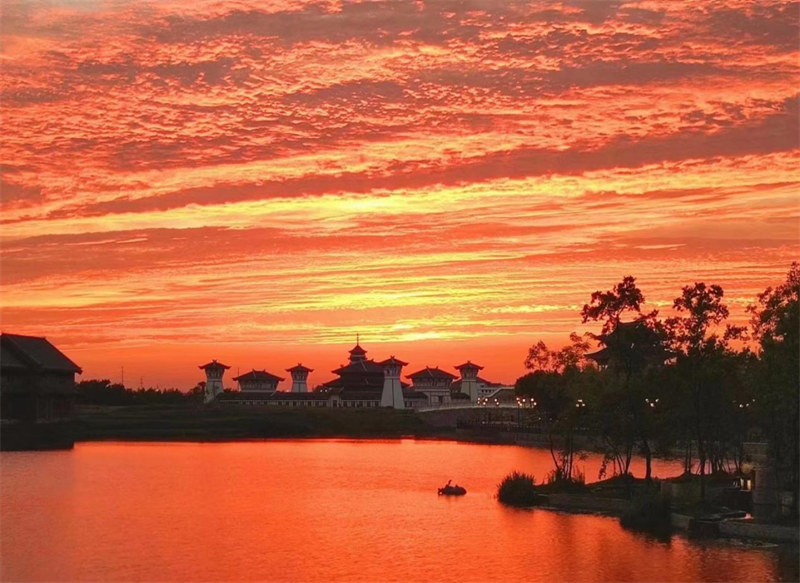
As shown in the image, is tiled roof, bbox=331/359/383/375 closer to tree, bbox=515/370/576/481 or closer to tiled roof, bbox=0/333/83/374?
tiled roof, bbox=0/333/83/374

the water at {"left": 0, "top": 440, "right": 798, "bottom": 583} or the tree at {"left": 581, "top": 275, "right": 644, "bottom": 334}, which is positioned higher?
the tree at {"left": 581, "top": 275, "right": 644, "bottom": 334}

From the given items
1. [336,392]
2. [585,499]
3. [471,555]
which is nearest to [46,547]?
[471,555]

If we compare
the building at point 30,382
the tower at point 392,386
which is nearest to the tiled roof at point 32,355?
the building at point 30,382

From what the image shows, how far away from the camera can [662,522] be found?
2004 inches

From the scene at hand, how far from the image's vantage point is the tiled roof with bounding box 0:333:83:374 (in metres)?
126

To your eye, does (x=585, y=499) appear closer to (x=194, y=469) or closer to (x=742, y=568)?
(x=742, y=568)

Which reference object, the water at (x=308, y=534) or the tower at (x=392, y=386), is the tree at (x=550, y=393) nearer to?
the water at (x=308, y=534)

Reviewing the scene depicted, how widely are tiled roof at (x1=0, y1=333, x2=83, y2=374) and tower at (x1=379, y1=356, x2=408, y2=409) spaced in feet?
198

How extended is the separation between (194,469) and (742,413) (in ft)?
142

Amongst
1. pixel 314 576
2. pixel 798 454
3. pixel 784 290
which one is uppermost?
pixel 784 290

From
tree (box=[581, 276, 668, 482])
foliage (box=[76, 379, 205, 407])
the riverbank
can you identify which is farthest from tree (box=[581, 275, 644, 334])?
foliage (box=[76, 379, 205, 407])

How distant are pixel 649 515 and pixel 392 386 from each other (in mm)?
132345

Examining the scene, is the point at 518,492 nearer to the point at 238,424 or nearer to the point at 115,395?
the point at 238,424

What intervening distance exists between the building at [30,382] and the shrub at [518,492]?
3075 inches
